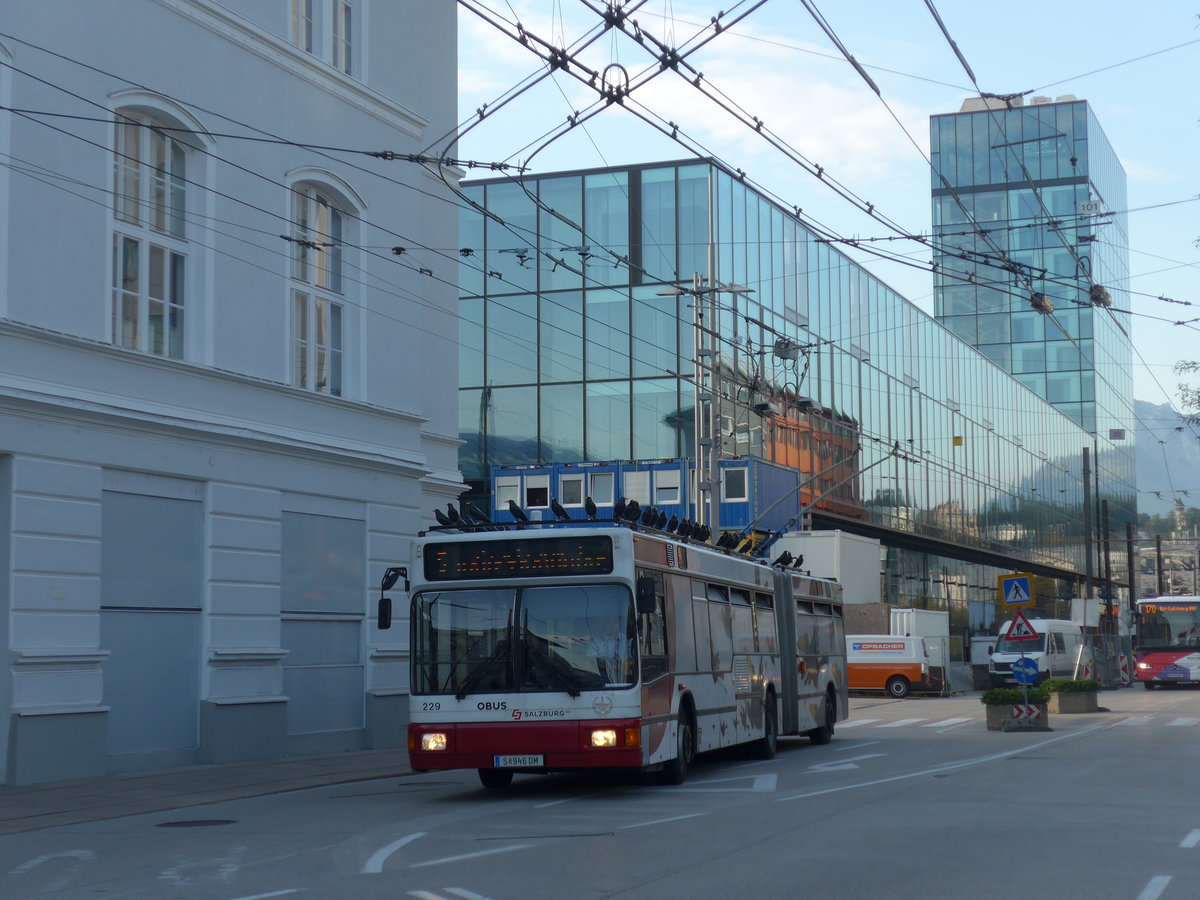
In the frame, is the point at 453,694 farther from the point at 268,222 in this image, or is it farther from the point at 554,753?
the point at 268,222

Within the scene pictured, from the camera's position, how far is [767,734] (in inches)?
878

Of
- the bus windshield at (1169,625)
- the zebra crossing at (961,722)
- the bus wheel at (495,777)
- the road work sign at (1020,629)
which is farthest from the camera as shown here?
the bus windshield at (1169,625)

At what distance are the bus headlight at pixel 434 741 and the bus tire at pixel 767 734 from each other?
6.92m

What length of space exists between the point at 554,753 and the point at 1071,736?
14.8 meters

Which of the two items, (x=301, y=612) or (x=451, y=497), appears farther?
(x=451, y=497)

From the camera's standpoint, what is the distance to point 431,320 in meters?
28.0

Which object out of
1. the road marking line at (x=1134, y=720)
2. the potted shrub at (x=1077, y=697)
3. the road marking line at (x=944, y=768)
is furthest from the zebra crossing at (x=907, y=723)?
the road marking line at (x=944, y=768)

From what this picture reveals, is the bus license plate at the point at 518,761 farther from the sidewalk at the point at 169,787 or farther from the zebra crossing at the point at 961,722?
the zebra crossing at the point at 961,722

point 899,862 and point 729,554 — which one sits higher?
point 729,554

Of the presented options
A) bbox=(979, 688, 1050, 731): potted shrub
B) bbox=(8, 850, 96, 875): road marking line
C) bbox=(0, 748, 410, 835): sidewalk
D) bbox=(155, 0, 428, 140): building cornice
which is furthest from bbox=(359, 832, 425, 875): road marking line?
bbox=(979, 688, 1050, 731): potted shrub

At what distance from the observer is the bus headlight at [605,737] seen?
1581 centimetres

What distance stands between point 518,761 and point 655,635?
2.09 metres

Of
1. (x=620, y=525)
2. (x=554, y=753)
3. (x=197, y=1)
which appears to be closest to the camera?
(x=554, y=753)

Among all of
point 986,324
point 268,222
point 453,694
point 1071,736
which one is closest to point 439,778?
point 453,694
